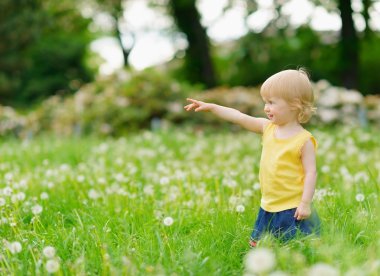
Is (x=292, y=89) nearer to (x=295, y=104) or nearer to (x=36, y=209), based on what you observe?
(x=295, y=104)

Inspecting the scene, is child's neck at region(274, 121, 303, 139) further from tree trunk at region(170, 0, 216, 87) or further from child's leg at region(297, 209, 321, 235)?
tree trunk at region(170, 0, 216, 87)

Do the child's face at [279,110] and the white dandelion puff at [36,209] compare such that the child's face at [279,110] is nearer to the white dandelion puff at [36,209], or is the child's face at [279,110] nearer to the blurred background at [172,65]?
the white dandelion puff at [36,209]

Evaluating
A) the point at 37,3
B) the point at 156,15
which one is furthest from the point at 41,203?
the point at 156,15

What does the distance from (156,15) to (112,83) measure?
540 inches

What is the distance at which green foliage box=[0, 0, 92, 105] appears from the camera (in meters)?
19.7

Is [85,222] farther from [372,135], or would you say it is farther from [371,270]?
Answer: [372,135]

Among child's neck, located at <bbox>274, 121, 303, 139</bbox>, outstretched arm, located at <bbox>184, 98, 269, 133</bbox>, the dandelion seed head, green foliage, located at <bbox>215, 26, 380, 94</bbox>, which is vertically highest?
outstretched arm, located at <bbox>184, 98, 269, 133</bbox>

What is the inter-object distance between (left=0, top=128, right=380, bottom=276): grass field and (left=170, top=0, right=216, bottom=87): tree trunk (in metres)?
12.8

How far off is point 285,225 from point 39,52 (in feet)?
75.3

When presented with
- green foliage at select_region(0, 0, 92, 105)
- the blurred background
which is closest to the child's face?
the blurred background

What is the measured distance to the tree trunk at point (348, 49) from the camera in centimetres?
1490

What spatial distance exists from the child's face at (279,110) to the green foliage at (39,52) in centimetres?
1818

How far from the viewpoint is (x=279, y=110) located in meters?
2.86

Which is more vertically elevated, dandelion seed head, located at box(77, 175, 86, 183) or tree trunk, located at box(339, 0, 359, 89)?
dandelion seed head, located at box(77, 175, 86, 183)
